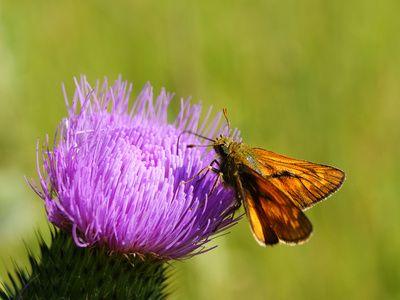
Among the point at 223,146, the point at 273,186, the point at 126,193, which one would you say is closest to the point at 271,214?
the point at 273,186

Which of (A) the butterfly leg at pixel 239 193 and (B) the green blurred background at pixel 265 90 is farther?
(B) the green blurred background at pixel 265 90

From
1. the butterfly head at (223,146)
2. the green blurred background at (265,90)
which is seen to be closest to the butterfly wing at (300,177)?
the butterfly head at (223,146)

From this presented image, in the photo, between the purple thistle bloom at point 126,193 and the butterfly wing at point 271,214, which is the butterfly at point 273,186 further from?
the purple thistle bloom at point 126,193

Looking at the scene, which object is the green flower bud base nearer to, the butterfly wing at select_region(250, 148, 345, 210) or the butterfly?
the butterfly

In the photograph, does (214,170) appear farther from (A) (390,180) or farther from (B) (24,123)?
(A) (390,180)

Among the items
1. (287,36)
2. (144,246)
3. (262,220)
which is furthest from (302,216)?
(287,36)

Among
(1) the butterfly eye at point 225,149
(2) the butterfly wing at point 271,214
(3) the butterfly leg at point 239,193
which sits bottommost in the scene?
(2) the butterfly wing at point 271,214

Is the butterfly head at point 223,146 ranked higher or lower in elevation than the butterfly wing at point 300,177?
higher

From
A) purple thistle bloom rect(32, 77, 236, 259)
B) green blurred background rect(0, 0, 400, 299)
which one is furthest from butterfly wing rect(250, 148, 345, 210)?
green blurred background rect(0, 0, 400, 299)
